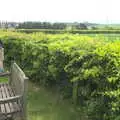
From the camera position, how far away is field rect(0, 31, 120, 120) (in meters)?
5.13

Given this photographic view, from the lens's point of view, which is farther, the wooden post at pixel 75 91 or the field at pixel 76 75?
the wooden post at pixel 75 91

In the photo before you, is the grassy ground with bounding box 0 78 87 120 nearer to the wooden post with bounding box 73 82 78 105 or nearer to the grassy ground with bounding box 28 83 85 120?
the grassy ground with bounding box 28 83 85 120

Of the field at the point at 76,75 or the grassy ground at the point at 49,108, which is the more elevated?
the field at the point at 76,75

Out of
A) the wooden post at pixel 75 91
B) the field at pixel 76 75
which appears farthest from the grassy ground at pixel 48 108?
the wooden post at pixel 75 91

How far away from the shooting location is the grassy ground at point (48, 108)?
21.4ft

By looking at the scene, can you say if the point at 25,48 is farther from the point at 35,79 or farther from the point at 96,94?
the point at 96,94

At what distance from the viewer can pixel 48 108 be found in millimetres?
7156

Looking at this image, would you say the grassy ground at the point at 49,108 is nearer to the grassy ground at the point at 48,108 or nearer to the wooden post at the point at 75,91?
the grassy ground at the point at 48,108

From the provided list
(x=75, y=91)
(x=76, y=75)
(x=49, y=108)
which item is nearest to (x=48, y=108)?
(x=49, y=108)

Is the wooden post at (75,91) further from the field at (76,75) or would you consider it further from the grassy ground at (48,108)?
the grassy ground at (48,108)

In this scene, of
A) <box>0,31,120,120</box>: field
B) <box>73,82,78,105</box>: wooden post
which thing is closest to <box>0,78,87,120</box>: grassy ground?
<box>0,31,120,120</box>: field

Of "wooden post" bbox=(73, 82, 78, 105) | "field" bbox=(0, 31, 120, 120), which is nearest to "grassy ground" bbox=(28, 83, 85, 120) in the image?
"field" bbox=(0, 31, 120, 120)

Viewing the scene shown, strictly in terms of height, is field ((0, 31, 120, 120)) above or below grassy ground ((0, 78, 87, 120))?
above

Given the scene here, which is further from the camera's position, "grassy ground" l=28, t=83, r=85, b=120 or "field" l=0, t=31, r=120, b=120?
"grassy ground" l=28, t=83, r=85, b=120
